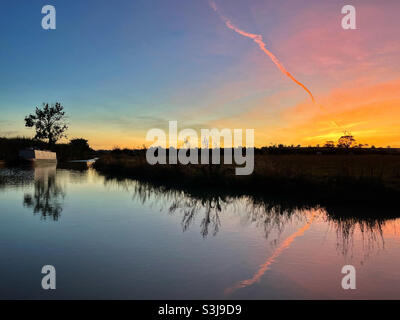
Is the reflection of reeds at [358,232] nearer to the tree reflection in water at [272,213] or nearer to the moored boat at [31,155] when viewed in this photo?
the tree reflection in water at [272,213]

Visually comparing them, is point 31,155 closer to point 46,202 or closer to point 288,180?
point 46,202

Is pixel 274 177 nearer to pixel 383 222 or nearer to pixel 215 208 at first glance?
pixel 215 208

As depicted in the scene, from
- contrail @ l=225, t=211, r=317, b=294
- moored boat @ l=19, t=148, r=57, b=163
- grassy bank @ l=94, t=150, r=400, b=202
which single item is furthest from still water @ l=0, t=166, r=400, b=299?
moored boat @ l=19, t=148, r=57, b=163

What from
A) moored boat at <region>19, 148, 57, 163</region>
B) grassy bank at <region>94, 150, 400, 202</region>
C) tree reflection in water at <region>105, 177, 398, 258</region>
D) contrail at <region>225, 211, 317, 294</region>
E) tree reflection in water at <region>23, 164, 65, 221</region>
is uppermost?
moored boat at <region>19, 148, 57, 163</region>

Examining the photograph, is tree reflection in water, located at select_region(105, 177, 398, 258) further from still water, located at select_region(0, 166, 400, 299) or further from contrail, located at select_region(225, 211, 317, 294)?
contrail, located at select_region(225, 211, 317, 294)

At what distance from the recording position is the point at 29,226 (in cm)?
1008

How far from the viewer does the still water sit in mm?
5656

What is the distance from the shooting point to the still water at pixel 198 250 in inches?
223

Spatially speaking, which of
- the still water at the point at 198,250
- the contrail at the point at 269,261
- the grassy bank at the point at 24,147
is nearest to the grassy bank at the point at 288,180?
the still water at the point at 198,250

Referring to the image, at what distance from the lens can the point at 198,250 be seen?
788cm

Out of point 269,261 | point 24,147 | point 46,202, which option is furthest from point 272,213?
point 24,147

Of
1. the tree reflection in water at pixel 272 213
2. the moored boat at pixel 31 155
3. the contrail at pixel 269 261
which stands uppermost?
the moored boat at pixel 31 155

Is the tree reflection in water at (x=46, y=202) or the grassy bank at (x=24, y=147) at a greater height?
the grassy bank at (x=24, y=147)
